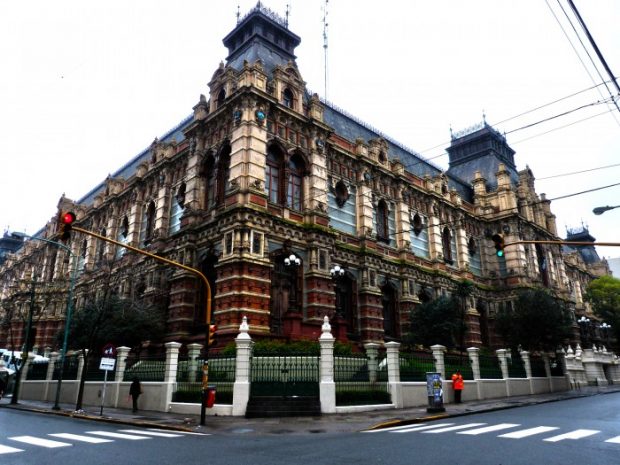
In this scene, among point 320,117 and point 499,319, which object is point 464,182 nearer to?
point 499,319

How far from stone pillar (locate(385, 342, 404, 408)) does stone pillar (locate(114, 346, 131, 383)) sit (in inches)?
494

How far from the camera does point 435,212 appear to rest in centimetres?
4091

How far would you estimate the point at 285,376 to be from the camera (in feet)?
60.0

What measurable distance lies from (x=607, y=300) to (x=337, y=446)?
5748cm

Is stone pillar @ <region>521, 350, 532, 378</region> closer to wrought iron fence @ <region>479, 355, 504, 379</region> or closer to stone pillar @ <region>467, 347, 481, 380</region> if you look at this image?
wrought iron fence @ <region>479, 355, 504, 379</region>

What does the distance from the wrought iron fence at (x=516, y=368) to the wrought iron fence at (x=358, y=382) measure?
1177cm

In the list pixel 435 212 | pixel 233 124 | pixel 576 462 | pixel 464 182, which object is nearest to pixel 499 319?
pixel 435 212

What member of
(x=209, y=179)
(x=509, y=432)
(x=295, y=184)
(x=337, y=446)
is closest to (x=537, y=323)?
(x=295, y=184)

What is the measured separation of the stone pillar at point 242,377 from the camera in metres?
17.4

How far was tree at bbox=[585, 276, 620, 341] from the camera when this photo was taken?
179 ft

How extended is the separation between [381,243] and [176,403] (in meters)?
19.9

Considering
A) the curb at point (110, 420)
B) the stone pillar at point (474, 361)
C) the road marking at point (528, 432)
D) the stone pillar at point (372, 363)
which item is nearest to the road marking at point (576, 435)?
the road marking at point (528, 432)

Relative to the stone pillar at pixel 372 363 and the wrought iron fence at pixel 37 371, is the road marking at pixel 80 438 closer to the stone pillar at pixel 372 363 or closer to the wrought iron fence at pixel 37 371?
the stone pillar at pixel 372 363

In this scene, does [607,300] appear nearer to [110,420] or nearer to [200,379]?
[200,379]
